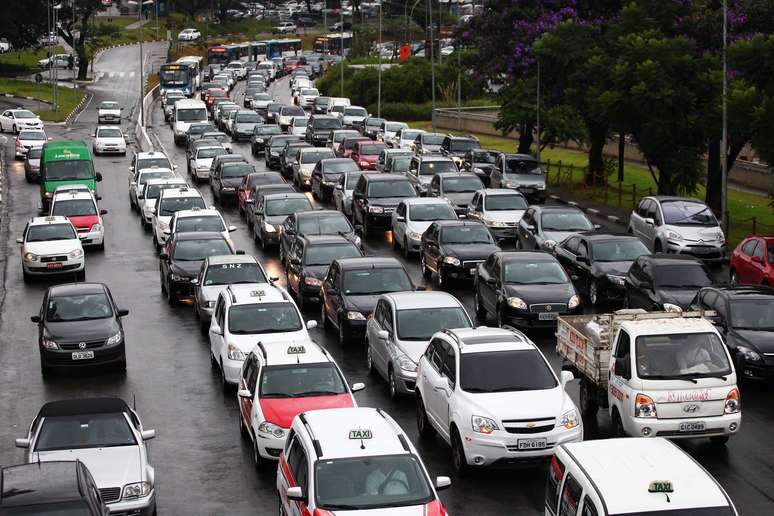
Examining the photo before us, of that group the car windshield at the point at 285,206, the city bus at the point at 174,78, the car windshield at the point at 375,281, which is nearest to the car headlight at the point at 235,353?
the car windshield at the point at 375,281

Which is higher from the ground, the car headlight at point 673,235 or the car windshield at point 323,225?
the car windshield at point 323,225

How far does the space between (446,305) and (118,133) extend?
158ft

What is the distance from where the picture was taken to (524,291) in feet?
85.1

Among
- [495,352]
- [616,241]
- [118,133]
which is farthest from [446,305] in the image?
[118,133]

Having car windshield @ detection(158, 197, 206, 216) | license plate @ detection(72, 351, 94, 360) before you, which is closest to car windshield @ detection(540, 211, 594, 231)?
car windshield @ detection(158, 197, 206, 216)

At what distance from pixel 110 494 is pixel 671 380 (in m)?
7.68

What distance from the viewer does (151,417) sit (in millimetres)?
21297

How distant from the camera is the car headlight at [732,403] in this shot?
17.8 m

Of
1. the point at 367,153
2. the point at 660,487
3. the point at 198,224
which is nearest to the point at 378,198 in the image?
the point at 198,224

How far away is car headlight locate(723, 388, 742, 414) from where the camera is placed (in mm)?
17812

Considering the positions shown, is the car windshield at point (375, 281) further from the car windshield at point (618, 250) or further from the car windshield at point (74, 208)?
the car windshield at point (74, 208)

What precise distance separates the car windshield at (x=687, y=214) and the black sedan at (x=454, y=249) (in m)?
5.91

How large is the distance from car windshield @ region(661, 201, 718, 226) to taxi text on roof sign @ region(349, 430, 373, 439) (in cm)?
2189

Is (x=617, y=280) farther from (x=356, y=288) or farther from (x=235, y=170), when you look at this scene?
(x=235, y=170)
